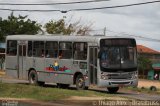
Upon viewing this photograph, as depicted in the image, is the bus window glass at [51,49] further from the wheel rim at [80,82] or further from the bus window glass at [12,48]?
the bus window glass at [12,48]

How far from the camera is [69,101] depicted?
20.0 m

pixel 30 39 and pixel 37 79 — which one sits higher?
pixel 30 39

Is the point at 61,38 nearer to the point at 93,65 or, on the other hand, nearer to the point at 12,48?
the point at 93,65

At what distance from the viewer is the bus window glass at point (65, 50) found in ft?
90.6

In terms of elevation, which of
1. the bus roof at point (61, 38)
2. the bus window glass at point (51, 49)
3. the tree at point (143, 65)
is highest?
the bus roof at point (61, 38)

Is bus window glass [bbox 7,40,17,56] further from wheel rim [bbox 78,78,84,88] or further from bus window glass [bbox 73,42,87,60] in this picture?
wheel rim [bbox 78,78,84,88]

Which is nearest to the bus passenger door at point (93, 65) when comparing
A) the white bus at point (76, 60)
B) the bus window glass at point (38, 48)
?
the white bus at point (76, 60)

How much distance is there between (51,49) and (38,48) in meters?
1.27

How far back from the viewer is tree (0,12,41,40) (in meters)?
72.0

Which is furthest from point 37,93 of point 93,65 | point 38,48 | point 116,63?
point 38,48

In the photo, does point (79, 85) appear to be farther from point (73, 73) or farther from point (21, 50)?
point (21, 50)

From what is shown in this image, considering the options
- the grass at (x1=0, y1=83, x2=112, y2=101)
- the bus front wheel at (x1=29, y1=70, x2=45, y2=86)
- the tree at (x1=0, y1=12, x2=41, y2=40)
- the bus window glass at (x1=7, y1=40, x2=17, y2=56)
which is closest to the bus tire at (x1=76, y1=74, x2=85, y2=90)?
the grass at (x1=0, y1=83, x2=112, y2=101)

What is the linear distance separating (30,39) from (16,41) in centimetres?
144

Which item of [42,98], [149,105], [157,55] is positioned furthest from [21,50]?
[157,55]
